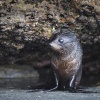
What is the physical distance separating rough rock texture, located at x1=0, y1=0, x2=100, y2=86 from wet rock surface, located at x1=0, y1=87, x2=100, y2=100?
1015mm

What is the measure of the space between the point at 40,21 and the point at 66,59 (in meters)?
0.89

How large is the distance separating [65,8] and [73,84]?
1.21m

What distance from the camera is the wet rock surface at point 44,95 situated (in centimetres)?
472

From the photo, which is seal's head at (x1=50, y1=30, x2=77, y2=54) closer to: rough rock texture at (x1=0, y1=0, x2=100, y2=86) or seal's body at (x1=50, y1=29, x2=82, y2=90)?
seal's body at (x1=50, y1=29, x2=82, y2=90)

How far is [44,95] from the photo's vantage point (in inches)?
193

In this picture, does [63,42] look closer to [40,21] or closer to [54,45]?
[54,45]

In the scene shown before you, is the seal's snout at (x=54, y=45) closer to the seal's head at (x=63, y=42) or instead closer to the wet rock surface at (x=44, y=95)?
the seal's head at (x=63, y=42)

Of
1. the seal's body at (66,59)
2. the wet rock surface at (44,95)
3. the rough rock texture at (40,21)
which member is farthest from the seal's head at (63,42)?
the rough rock texture at (40,21)

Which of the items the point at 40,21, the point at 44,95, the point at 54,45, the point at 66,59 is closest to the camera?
the point at 44,95

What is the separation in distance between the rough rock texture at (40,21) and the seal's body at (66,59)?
2.12ft

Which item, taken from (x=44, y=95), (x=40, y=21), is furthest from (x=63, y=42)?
(x=40, y=21)

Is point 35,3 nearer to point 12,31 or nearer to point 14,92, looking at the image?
point 12,31

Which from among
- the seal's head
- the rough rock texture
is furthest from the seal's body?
the rough rock texture

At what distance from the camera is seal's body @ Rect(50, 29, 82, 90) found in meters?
5.18
